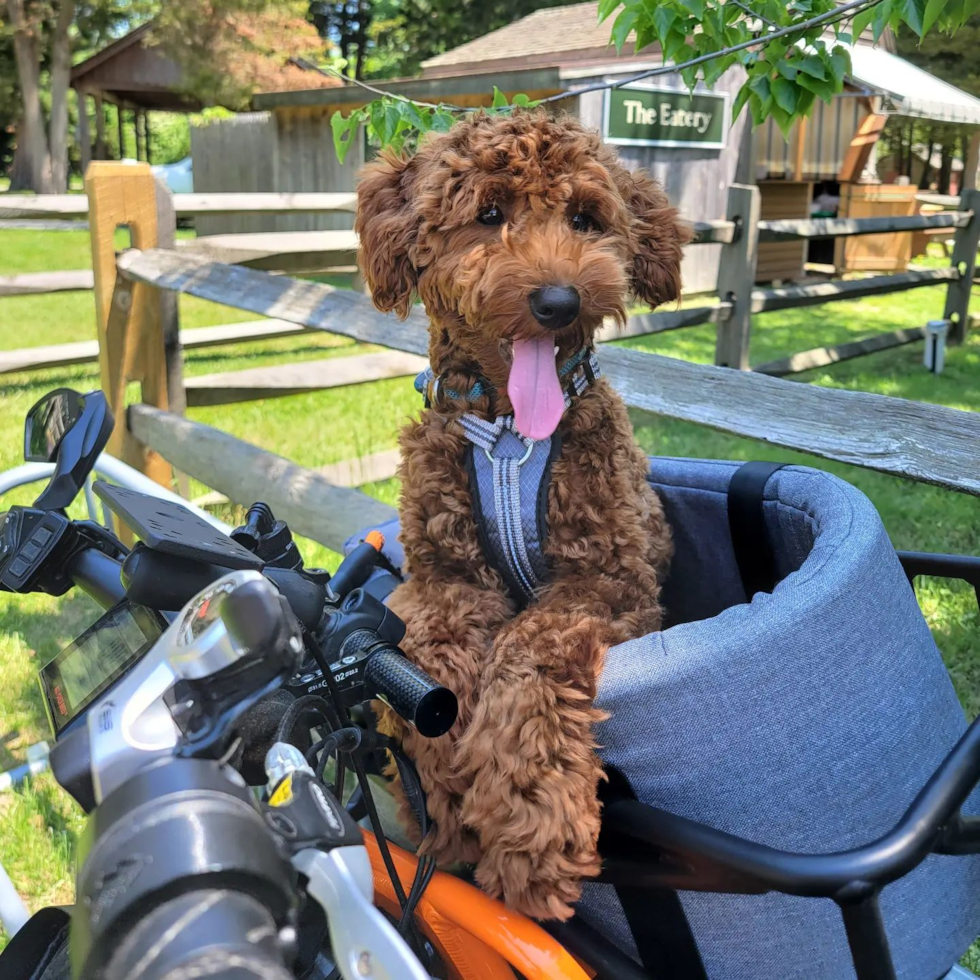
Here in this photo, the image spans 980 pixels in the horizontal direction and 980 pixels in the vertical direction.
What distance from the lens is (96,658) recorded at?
1.21 metres

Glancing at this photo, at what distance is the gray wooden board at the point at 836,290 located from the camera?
725cm

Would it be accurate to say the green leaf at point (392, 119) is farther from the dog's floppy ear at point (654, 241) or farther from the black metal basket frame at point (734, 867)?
the black metal basket frame at point (734, 867)

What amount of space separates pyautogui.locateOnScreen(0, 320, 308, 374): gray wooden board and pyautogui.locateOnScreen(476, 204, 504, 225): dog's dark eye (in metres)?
3.36

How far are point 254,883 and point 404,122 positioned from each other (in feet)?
6.94

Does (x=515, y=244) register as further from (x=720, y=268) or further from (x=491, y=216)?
(x=720, y=268)

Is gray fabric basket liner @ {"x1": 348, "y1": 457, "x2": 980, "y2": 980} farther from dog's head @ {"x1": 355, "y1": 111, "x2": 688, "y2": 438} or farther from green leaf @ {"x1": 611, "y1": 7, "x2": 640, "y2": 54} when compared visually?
green leaf @ {"x1": 611, "y1": 7, "x2": 640, "y2": 54}

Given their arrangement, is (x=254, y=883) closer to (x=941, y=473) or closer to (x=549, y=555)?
(x=549, y=555)

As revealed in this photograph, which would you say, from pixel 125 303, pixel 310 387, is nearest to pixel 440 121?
pixel 125 303

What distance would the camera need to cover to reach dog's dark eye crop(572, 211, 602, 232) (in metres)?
1.66

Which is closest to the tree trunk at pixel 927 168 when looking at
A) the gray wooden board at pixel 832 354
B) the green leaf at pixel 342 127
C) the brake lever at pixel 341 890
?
the gray wooden board at pixel 832 354

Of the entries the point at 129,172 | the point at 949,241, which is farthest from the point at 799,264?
the point at 129,172

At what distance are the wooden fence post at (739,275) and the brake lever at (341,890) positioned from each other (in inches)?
256

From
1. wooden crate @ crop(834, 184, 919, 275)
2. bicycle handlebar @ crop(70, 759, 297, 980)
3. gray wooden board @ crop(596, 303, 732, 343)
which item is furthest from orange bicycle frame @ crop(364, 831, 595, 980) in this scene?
wooden crate @ crop(834, 184, 919, 275)

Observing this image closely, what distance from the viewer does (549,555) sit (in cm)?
165
